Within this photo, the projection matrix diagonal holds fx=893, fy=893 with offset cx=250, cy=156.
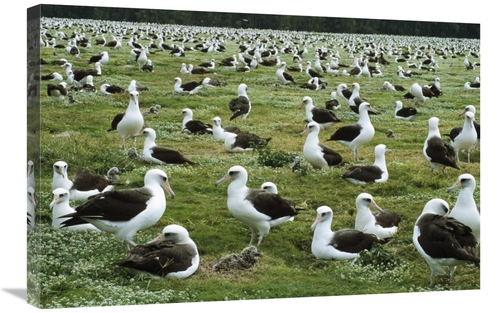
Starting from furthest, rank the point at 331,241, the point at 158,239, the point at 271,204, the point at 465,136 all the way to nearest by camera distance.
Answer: the point at 465,136 → the point at 331,241 → the point at 271,204 → the point at 158,239

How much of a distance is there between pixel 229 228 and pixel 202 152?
A: 1478 mm

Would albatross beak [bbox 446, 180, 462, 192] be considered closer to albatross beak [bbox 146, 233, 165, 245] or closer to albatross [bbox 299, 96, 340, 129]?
albatross [bbox 299, 96, 340, 129]

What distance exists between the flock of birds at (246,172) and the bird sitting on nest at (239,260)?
0.7 inches

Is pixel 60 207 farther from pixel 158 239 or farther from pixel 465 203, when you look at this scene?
pixel 465 203

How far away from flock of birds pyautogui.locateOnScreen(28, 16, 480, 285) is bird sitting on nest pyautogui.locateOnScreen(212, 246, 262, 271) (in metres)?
0.02

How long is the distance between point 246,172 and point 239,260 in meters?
1.46

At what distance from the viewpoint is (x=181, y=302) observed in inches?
555

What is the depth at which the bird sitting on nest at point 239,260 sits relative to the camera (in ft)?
47.7

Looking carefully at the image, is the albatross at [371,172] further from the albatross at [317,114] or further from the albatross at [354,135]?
the albatross at [317,114]

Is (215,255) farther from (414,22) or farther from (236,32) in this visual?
(414,22)

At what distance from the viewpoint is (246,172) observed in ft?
48.9

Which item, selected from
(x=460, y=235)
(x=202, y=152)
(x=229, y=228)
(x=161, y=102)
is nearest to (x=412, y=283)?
(x=460, y=235)

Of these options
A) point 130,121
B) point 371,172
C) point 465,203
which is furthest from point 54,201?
point 465,203

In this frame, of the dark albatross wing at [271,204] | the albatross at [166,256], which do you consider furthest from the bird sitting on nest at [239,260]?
the dark albatross wing at [271,204]
